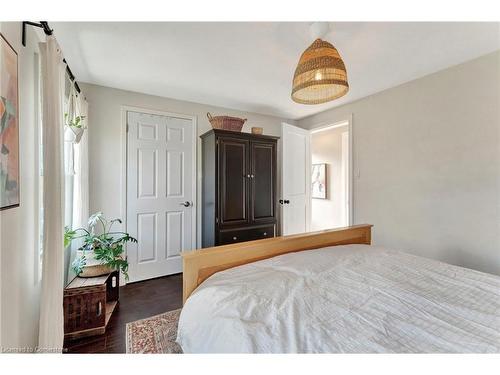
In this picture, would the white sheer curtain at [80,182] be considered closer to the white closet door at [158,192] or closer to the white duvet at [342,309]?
the white closet door at [158,192]

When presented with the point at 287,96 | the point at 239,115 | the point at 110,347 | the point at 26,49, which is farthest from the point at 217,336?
the point at 239,115

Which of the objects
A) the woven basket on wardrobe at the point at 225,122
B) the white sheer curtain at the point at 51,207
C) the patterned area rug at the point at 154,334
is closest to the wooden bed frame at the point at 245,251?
the patterned area rug at the point at 154,334

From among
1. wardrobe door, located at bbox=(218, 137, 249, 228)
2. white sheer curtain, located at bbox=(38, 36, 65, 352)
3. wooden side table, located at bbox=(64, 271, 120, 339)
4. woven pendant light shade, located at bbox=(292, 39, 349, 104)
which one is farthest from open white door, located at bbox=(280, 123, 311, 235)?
white sheer curtain, located at bbox=(38, 36, 65, 352)

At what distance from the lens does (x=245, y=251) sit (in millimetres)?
1468

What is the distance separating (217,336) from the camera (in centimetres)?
86

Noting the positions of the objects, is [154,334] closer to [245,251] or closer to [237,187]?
[245,251]

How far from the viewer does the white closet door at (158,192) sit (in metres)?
2.72

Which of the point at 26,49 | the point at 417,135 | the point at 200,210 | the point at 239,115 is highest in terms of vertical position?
the point at 239,115

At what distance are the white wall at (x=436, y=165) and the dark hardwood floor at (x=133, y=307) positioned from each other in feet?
8.06

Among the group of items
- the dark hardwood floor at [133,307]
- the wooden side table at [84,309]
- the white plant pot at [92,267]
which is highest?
the white plant pot at [92,267]

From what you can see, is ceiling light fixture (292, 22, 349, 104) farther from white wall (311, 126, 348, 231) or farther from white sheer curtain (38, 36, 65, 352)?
white wall (311, 126, 348, 231)

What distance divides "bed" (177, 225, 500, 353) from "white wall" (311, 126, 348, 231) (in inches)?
118

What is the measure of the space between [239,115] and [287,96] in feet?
2.72
